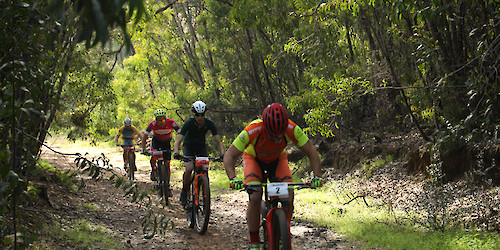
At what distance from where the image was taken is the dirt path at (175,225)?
7473mm

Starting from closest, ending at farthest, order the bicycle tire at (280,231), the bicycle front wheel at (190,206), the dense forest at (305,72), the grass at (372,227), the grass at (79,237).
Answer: the dense forest at (305,72)
the bicycle tire at (280,231)
the grass at (79,237)
the grass at (372,227)
the bicycle front wheel at (190,206)

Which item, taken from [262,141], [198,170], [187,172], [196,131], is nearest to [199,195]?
[198,170]

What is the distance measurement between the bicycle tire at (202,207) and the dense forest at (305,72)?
9.18 feet

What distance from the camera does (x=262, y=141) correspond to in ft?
19.2

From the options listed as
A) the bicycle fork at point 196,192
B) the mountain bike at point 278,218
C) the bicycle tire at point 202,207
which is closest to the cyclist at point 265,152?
the mountain bike at point 278,218

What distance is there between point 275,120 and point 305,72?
8973mm

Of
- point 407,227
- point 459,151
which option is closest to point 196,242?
point 407,227

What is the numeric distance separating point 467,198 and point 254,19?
8.16 m

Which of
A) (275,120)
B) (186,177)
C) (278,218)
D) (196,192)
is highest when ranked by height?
(275,120)

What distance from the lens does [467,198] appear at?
8.76 meters

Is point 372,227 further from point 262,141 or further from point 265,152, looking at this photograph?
point 262,141

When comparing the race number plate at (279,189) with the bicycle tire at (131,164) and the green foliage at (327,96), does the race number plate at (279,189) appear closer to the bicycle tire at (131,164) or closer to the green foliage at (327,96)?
the green foliage at (327,96)

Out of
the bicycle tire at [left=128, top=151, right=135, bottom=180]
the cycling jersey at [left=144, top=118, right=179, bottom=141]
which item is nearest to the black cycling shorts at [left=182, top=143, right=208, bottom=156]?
the cycling jersey at [left=144, top=118, right=179, bottom=141]

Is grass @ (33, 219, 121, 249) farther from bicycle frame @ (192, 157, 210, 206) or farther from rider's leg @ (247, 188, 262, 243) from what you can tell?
rider's leg @ (247, 188, 262, 243)
